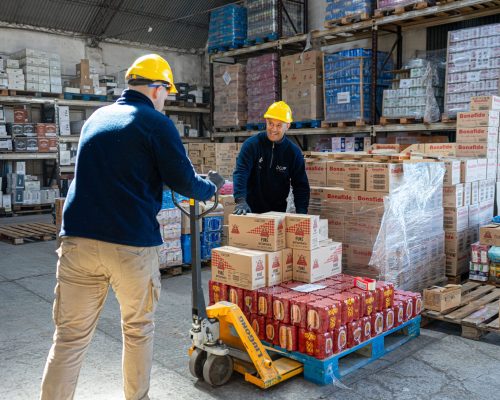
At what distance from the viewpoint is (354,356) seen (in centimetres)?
392

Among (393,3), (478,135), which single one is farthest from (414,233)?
(393,3)

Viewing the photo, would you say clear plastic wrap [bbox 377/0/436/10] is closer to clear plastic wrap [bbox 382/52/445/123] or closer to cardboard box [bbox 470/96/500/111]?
clear plastic wrap [bbox 382/52/445/123]

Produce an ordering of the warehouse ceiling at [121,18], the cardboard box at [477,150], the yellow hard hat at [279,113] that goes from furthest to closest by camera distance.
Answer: the warehouse ceiling at [121,18], the cardboard box at [477,150], the yellow hard hat at [279,113]

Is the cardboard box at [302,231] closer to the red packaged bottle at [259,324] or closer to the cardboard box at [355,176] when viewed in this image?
the red packaged bottle at [259,324]

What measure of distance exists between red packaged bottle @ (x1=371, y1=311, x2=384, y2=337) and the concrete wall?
38.5 feet

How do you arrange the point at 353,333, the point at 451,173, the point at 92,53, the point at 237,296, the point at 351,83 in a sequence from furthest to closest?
the point at 92,53, the point at 351,83, the point at 451,173, the point at 237,296, the point at 353,333

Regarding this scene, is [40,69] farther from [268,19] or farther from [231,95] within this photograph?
[268,19]

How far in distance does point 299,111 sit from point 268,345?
7.78m

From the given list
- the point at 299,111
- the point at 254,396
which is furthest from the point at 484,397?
the point at 299,111

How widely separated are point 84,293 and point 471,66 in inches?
294

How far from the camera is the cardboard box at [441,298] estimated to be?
4.56 m

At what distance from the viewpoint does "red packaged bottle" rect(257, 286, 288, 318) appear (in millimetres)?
3691

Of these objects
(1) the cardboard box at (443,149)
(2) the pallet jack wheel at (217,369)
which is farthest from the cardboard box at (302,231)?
(1) the cardboard box at (443,149)

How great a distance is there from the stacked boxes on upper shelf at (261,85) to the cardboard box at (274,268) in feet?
25.8
